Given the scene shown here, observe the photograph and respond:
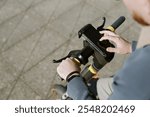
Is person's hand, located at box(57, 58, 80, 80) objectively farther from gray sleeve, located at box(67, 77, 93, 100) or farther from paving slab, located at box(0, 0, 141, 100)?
paving slab, located at box(0, 0, 141, 100)

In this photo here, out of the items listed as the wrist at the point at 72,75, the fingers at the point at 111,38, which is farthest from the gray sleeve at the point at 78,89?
the fingers at the point at 111,38

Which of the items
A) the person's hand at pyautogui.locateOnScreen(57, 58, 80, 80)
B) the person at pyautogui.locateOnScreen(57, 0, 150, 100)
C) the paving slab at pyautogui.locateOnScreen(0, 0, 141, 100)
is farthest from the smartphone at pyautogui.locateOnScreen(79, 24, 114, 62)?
the paving slab at pyautogui.locateOnScreen(0, 0, 141, 100)

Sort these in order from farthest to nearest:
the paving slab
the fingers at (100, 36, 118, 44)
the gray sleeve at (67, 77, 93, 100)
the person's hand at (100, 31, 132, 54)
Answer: the paving slab → the person's hand at (100, 31, 132, 54) → the fingers at (100, 36, 118, 44) → the gray sleeve at (67, 77, 93, 100)

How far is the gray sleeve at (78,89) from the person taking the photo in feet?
7.33

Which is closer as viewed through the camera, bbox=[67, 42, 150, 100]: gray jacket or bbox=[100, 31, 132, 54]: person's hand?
bbox=[67, 42, 150, 100]: gray jacket

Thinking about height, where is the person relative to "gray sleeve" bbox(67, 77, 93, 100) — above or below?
below

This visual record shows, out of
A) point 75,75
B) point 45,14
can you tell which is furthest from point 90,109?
point 45,14

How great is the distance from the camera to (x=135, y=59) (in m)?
1.75

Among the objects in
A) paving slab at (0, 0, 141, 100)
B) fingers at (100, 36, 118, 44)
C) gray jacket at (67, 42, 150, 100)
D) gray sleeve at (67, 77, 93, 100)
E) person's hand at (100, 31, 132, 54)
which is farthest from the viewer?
paving slab at (0, 0, 141, 100)

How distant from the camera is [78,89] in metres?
2.23

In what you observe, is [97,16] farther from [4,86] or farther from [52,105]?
[52,105]

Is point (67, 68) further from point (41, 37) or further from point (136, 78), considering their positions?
point (41, 37)

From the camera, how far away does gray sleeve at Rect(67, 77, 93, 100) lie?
2234mm

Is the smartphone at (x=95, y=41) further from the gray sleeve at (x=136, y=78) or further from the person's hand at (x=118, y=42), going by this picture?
the gray sleeve at (x=136, y=78)
